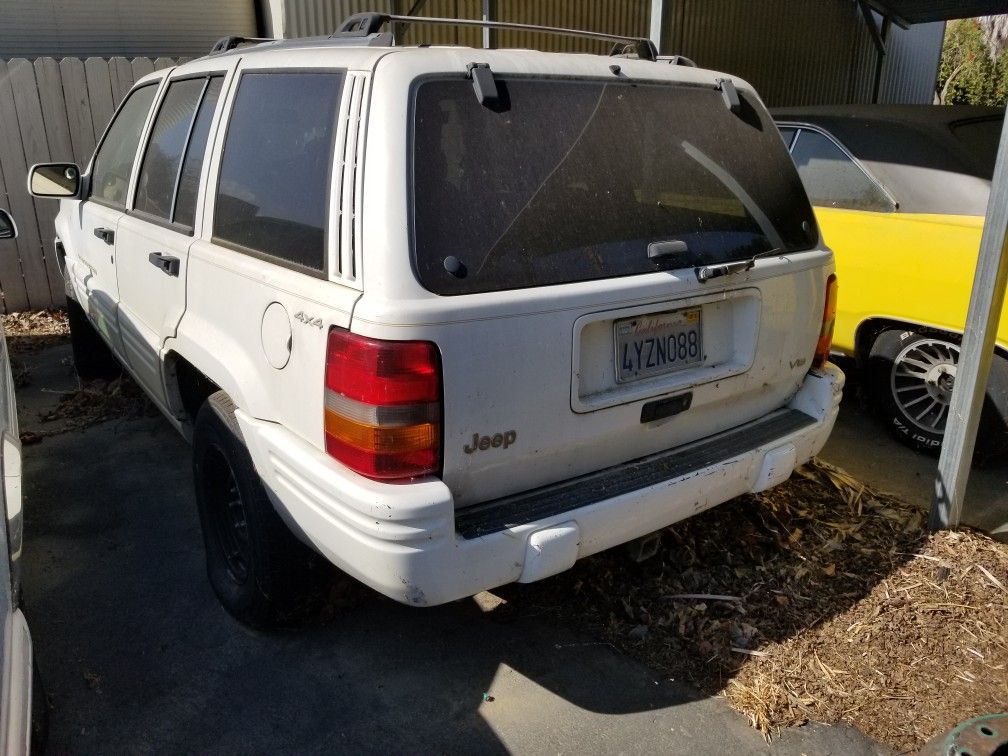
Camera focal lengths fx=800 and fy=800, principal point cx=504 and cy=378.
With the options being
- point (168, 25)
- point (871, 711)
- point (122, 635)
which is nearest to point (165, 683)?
point (122, 635)

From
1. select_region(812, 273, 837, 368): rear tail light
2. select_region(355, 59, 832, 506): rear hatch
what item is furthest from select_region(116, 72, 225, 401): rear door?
select_region(812, 273, 837, 368): rear tail light

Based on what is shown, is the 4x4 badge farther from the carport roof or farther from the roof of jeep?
the carport roof

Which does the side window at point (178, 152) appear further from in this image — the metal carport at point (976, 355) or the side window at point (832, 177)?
the side window at point (832, 177)

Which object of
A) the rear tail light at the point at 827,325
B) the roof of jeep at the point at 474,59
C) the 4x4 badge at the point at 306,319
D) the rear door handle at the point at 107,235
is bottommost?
the rear tail light at the point at 827,325

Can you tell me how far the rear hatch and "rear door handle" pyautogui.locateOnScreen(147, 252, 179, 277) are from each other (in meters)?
1.41

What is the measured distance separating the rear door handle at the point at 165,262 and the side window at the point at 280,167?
33 cm

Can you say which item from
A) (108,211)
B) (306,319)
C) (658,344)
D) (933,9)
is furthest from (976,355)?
(933,9)

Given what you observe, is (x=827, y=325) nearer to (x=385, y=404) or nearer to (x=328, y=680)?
(x=385, y=404)

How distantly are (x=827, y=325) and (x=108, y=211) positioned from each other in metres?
3.48

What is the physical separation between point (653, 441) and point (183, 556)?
7.11 ft

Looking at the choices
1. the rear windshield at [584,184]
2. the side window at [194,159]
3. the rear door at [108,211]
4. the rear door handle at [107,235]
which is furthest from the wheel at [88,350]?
the rear windshield at [584,184]

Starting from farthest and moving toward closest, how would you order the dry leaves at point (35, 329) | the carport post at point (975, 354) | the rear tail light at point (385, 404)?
the dry leaves at point (35, 329), the carport post at point (975, 354), the rear tail light at point (385, 404)

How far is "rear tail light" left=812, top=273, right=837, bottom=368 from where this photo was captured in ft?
10.2

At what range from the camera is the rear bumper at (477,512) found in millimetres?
2133
